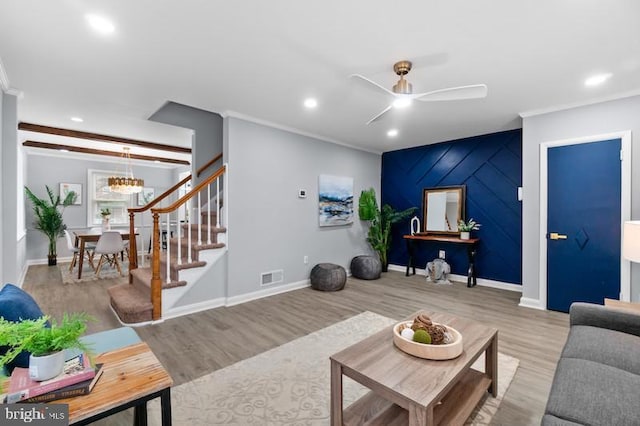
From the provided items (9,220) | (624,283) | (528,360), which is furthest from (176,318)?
(624,283)

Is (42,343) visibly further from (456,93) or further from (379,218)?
(379,218)

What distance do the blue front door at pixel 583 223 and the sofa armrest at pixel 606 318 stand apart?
178cm

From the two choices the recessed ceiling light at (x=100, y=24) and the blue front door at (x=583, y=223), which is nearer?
the recessed ceiling light at (x=100, y=24)

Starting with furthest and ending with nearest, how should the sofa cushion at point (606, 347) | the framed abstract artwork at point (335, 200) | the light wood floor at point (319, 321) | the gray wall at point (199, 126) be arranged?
1. the framed abstract artwork at point (335, 200)
2. the gray wall at point (199, 126)
3. the light wood floor at point (319, 321)
4. the sofa cushion at point (606, 347)

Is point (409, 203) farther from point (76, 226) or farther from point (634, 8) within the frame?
point (76, 226)

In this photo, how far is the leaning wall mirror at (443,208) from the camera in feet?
16.7

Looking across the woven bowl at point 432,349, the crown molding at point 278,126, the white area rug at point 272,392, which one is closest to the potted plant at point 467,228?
the crown molding at point 278,126

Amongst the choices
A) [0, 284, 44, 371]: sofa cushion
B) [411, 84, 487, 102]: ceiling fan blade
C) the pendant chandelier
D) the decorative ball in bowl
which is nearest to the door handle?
[411, 84, 487, 102]: ceiling fan blade

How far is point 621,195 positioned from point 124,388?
454 centimetres

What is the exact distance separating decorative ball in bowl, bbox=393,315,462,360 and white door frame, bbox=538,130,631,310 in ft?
8.86

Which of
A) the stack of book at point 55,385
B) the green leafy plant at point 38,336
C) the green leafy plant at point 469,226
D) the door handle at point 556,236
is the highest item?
the green leafy plant at point 469,226

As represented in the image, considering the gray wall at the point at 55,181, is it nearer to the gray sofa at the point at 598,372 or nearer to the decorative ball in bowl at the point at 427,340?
the decorative ball in bowl at the point at 427,340

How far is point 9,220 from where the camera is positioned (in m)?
2.96

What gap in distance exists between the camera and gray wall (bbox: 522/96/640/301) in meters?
3.05
